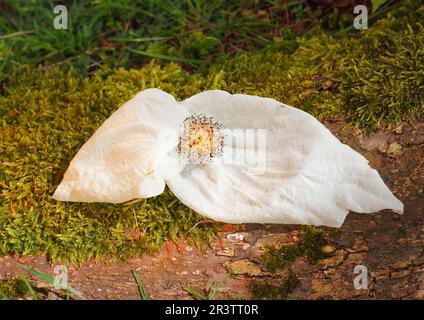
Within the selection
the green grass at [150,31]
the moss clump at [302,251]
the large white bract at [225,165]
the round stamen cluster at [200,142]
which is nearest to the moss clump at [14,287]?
the large white bract at [225,165]

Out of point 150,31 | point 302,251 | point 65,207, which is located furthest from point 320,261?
point 150,31

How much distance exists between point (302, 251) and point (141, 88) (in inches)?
35.4

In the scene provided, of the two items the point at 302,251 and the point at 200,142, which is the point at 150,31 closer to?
the point at 200,142

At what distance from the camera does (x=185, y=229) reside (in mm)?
2049

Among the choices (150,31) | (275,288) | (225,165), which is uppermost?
(150,31)

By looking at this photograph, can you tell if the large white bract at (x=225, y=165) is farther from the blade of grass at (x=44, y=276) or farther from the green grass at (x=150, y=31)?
the green grass at (x=150, y=31)

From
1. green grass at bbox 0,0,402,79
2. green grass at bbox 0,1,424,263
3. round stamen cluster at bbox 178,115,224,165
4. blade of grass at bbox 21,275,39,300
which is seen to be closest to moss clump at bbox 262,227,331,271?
green grass at bbox 0,1,424,263

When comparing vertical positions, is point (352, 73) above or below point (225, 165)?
above

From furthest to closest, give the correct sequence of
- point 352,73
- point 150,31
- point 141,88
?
point 150,31, point 141,88, point 352,73

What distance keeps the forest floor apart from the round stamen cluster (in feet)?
0.88

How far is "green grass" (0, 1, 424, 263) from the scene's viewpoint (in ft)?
6.71

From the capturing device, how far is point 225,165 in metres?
2.05

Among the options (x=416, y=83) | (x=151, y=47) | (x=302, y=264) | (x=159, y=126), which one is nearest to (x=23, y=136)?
(x=159, y=126)

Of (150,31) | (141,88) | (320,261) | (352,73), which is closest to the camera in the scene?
(320,261)
